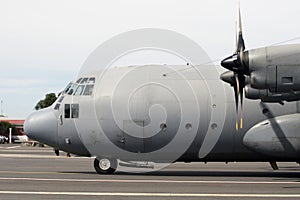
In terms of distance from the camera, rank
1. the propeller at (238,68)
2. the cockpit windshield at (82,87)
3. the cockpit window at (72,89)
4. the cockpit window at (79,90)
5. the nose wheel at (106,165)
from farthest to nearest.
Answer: the cockpit window at (72,89), the cockpit window at (79,90), the cockpit windshield at (82,87), the nose wheel at (106,165), the propeller at (238,68)

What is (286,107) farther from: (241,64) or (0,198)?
(0,198)

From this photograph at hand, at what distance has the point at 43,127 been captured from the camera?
2105 cm

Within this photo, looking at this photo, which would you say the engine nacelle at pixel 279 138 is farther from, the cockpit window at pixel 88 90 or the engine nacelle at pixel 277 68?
the cockpit window at pixel 88 90

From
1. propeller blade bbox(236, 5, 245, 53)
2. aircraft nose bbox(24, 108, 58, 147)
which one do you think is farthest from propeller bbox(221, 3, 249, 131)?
aircraft nose bbox(24, 108, 58, 147)

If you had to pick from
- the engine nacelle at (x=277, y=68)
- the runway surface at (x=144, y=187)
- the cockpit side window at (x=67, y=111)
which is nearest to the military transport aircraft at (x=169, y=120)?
the cockpit side window at (x=67, y=111)

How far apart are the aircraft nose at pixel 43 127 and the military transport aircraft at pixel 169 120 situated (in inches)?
1.6

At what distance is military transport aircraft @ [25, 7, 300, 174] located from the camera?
19.0 meters

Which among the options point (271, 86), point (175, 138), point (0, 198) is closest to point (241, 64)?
point (271, 86)

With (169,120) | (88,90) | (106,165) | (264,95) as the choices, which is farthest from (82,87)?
(264,95)

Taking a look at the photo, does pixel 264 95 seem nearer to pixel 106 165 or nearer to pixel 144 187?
pixel 144 187

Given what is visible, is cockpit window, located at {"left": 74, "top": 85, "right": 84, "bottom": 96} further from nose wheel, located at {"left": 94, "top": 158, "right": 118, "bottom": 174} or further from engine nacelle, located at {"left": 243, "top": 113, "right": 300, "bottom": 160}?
engine nacelle, located at {"left": 243, "top": 113, "right": 300, "bottom": 160}

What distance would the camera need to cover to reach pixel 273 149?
18812 millimetres

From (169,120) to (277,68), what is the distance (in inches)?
206

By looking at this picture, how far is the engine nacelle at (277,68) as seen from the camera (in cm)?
1596
